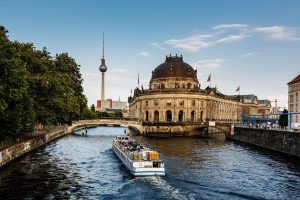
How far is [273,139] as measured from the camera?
8125 centimetres

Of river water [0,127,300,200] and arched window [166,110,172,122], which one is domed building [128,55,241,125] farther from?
river water [0,127,300,200]

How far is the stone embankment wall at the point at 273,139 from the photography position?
68.8m

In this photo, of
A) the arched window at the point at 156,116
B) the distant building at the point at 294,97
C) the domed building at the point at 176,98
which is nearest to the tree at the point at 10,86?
the distant building at the point at 294,97

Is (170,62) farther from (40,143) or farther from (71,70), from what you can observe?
(40,143)

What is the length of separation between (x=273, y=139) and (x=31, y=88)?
4963 centimetres

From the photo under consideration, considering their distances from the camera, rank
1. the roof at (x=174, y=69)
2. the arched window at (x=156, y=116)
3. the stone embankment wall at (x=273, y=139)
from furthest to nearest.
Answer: the roof at (x=174, y=69), the arched window at (x=156, y=116), the stone embankment wall at (x=273, y=139)

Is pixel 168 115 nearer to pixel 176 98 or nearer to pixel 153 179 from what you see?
pixel 176 98

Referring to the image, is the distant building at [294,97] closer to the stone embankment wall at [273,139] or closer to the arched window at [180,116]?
the stone embankment wall at [273,139]

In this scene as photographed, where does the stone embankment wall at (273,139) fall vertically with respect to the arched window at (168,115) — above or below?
below

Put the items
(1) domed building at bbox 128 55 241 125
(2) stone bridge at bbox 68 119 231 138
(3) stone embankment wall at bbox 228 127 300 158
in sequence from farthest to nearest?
(1) domed building at bbox 128 55 241 125 < (2) stone bridge at bbox 68 119 231 138 < (3) stone embankment wall at bbox 228 127 300 158

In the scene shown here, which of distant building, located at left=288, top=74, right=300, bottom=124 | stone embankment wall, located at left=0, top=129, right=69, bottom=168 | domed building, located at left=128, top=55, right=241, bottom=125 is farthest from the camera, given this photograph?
domed building, located at left=128, top=55, right=241, bottom=125

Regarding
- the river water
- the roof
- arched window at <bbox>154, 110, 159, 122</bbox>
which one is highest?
the roof

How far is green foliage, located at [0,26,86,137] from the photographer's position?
4856 centimetres

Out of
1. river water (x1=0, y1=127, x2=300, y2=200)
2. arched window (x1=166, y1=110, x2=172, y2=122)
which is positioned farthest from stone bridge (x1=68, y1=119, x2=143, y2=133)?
river water (x1=0, y1=127, x2=300, y2=200)
